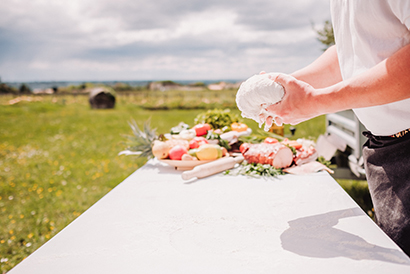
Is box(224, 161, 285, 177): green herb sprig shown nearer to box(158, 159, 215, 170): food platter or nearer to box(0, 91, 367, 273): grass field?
box(158, 159, 215, 170): food platter

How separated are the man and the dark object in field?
605 inches

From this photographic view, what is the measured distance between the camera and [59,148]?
7859 millimetres

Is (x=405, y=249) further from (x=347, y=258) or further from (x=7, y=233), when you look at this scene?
(x=7, y=233)

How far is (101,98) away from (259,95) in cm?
1545

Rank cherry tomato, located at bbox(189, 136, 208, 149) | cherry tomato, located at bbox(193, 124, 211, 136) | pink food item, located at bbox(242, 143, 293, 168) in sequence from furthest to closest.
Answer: cherry tomato, located at bbox(193, 124, 211, 136) < cherry tomato, located at bbox(189, 136, 208, 149) < pink food item, located at bbox(242, 143, 293, 168)

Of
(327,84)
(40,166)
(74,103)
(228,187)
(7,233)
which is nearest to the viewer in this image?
(327,84)

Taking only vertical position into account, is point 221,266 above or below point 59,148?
above

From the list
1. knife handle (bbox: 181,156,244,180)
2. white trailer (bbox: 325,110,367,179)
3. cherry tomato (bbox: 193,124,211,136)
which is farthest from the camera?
white trailer (bbox: 325,110,367,179)

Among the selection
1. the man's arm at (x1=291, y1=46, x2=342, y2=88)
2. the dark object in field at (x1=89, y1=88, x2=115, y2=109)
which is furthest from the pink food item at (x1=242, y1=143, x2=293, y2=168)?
the dark object in field at (x1=89, y1=88, x2=115, y2=109)

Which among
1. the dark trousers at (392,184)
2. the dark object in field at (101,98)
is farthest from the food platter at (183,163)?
the dark object in field at (101,98)

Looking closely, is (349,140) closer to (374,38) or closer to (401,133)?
(401,133)

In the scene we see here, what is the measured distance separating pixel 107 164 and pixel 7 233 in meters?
2.88

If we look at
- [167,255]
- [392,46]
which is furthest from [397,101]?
[167,255]

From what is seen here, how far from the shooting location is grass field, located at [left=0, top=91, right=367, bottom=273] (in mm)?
3607
